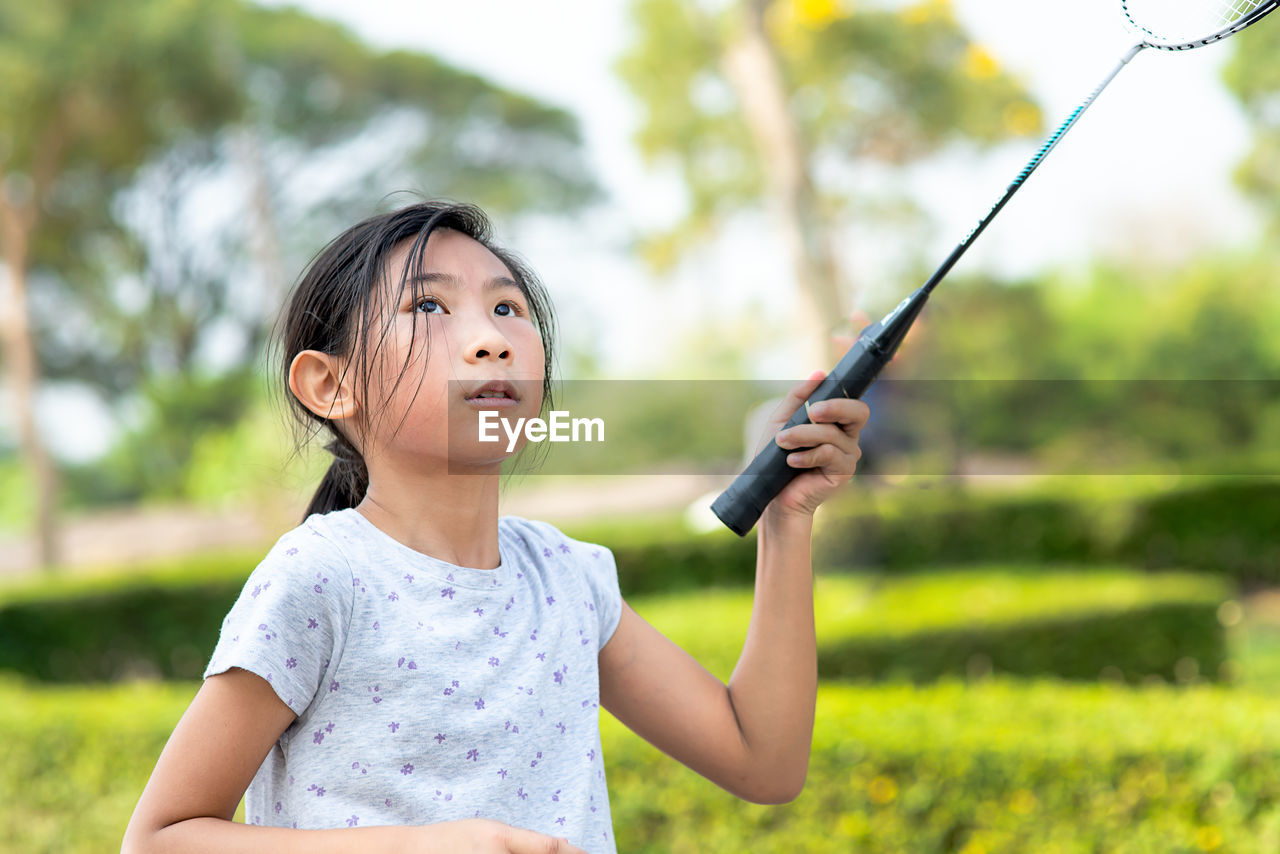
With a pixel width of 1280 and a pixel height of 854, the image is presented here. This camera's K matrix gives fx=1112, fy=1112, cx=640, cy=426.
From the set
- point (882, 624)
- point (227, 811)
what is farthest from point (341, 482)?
point (882, 624)

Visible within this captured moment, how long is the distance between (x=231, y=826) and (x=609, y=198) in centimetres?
→ 2186

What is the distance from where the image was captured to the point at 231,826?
79 cm

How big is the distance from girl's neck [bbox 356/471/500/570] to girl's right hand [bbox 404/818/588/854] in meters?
0.25

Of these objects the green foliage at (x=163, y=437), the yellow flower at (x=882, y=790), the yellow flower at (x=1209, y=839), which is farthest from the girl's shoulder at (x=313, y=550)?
the green foliage at (x=163, y=437)

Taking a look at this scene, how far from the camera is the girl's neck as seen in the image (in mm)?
962

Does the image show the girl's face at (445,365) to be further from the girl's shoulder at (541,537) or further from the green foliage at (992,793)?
the green foliage at (992,793)

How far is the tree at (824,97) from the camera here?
45.8ft

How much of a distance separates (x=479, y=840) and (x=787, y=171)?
6.54 metres

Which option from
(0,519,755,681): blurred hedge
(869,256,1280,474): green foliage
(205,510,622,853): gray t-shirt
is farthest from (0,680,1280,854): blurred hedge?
(869,256,1280,474): green foliage

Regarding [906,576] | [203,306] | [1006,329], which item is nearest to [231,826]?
[906,576]

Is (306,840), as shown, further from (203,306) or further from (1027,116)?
(203,306)

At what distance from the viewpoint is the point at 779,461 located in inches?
41.1

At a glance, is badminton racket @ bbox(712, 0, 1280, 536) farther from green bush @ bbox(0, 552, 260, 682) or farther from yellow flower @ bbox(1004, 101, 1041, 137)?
yellow flower @ bbox(1004, 101, 1041, 137)

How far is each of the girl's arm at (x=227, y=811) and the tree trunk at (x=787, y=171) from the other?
6.03m
